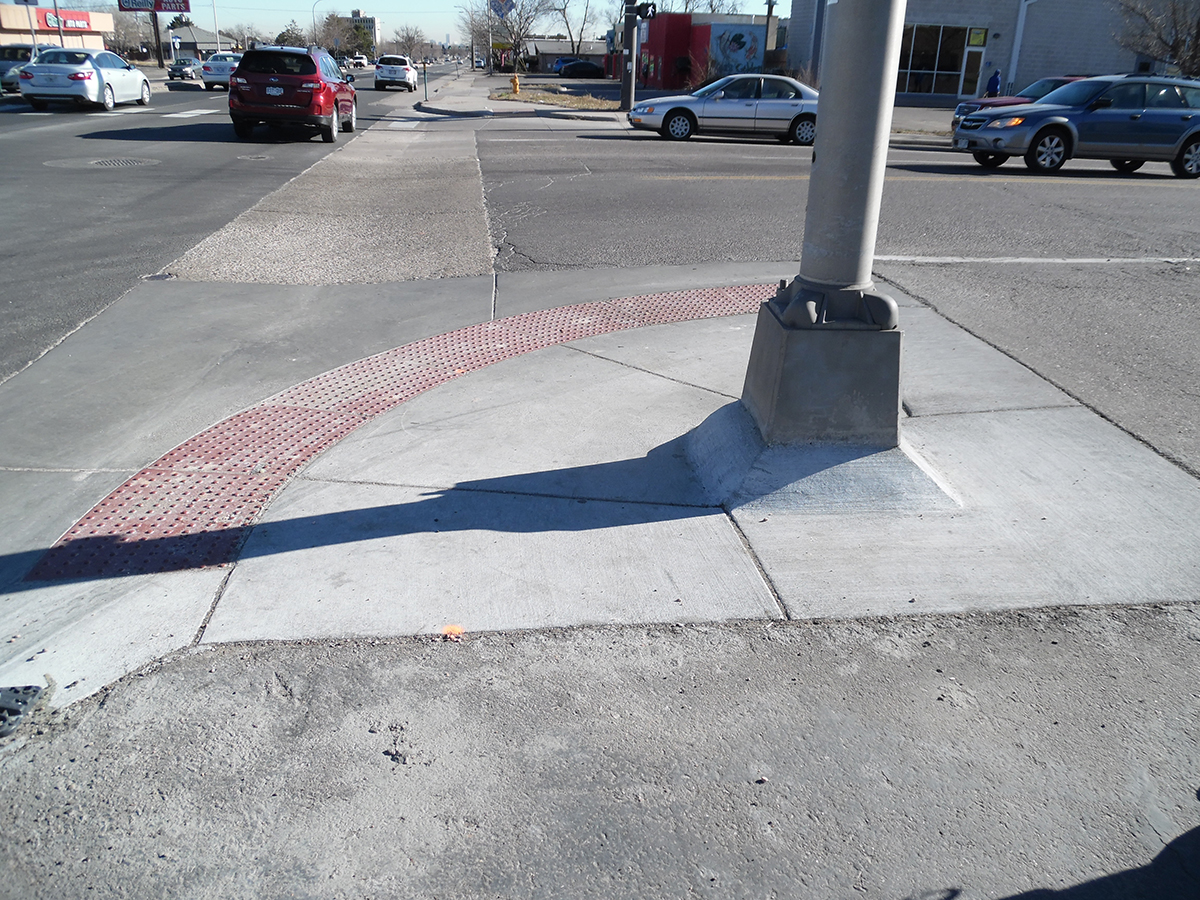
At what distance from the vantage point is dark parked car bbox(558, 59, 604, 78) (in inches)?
2751

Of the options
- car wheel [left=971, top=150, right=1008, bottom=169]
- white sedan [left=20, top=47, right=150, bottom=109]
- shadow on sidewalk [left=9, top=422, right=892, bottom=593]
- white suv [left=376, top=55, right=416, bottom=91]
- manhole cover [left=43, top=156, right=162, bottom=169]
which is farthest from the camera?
white suv [left=376, top=55, right=416, bottom=91]

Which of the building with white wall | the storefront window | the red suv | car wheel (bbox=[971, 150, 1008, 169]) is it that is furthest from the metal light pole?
the storefront window

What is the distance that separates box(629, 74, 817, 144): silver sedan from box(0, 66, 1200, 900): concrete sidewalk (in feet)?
53.3

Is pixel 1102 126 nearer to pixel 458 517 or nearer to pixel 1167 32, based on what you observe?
pixel 458 517

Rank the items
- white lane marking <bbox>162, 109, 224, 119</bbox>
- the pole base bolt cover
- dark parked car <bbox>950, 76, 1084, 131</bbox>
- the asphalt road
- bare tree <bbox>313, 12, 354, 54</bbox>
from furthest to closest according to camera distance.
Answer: bare tree <bbox>313, 12, 354, 54</bbox>, white lane marking <bbox>162, 109, 224, 119</bbox>, dark parked car <bbox>950, 76, 1084, 131</bbox>, the asphalt road, the pole base bolt cover

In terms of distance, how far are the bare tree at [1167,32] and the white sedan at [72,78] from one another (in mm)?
33081

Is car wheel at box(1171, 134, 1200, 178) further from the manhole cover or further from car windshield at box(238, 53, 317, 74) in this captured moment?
the manhole cover

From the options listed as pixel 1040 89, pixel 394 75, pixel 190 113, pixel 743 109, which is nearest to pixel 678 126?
pixel 743 109

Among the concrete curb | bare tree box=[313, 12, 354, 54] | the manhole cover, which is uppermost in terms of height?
bare tree box=[313, 12, 354, 54]

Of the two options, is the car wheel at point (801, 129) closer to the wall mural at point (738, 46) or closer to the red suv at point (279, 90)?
the red suv at point (279, 90)

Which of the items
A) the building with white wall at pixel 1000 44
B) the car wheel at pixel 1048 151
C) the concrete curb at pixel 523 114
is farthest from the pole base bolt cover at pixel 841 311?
the building with white wall at pixel 1000 44

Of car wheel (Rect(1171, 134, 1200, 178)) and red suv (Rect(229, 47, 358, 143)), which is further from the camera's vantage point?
red suv (Rect(229, 47, 358, 143))

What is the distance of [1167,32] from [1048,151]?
23.6 metres

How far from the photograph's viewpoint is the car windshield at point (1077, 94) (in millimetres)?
15992
